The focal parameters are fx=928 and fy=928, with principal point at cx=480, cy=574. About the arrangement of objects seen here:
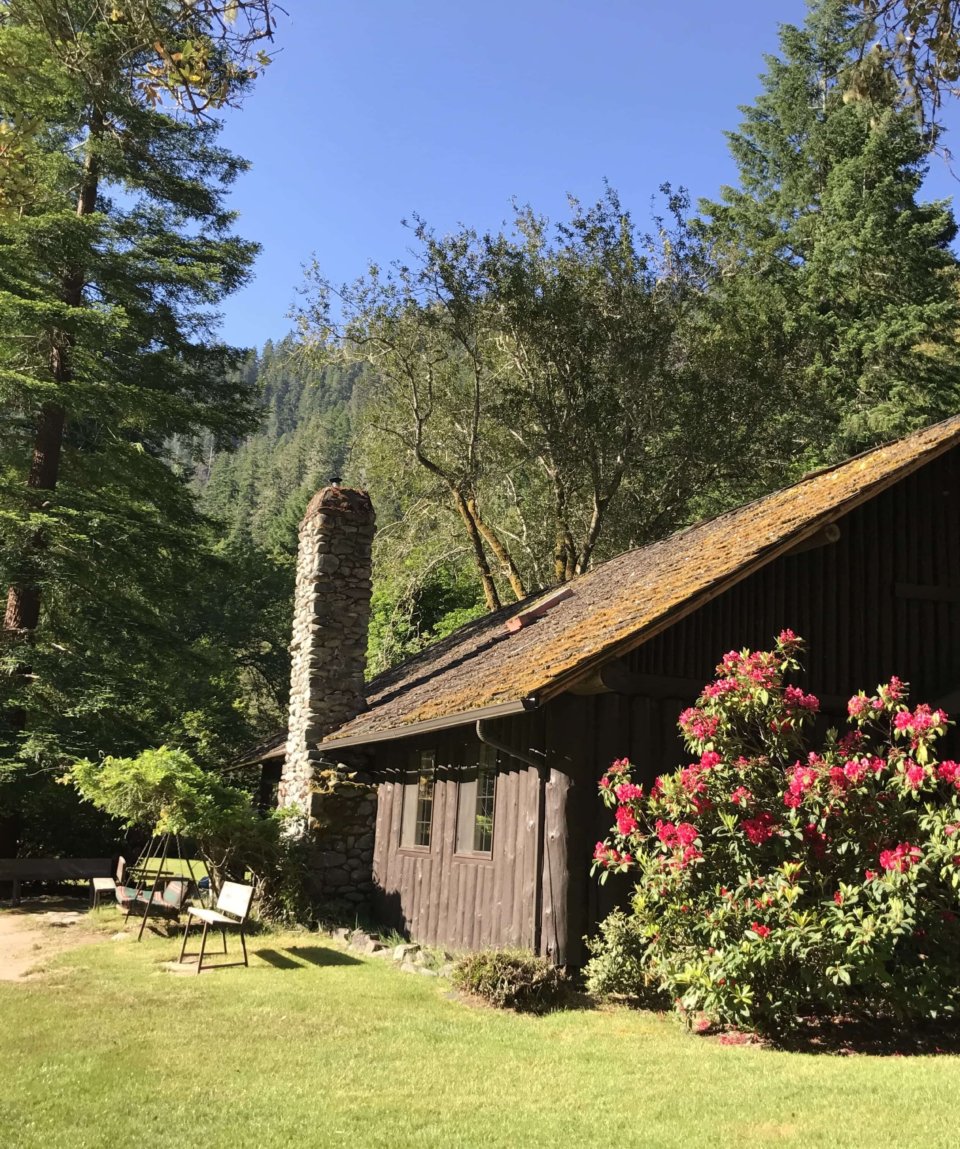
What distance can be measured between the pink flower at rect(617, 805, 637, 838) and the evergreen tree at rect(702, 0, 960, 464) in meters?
20.0

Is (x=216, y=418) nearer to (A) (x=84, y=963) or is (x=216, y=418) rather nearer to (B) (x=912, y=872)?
(A) (x=84, y=963)

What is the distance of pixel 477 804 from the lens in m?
11.2

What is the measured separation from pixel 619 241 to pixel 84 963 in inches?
878

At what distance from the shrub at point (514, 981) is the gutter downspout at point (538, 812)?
15.7 inches

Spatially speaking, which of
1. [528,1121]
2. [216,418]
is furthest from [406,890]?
[216,418]

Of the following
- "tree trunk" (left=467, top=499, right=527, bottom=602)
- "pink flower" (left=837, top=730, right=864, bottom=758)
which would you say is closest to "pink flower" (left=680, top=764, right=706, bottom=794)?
"pink flower" (left=837, top=730, right=864, bottom=758)

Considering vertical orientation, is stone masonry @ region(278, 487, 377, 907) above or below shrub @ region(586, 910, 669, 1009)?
above

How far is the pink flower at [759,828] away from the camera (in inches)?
297

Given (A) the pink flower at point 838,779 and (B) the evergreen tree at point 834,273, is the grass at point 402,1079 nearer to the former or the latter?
(A) the pink flower at point 838,779

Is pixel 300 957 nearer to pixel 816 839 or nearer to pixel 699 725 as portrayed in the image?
pixel 699 725

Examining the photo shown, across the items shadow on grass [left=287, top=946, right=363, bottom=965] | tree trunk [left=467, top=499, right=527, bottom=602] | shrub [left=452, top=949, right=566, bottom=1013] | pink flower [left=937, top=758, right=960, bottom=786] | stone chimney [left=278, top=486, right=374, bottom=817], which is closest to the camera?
pink flower [left=937, top=758, right=960, bottom=786]

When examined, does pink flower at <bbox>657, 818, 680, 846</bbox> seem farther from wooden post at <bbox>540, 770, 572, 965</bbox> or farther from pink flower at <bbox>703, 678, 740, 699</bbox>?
wooden post at <bbox>540, 770, 572, 965</bbox>

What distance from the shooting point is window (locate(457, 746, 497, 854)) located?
10.9m

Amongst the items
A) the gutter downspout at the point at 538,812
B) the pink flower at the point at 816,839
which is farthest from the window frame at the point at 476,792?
the pink flower at the point at 816,839
